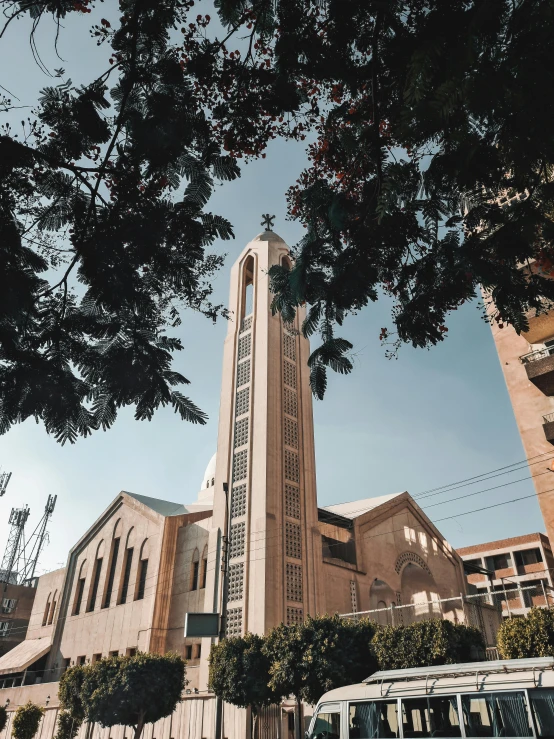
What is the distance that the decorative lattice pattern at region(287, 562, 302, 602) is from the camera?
30117 mm

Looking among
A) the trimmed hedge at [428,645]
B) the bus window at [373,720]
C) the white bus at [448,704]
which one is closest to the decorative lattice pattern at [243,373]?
the trimmed hedge at [428,645]

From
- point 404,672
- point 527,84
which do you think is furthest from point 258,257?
point 527,84

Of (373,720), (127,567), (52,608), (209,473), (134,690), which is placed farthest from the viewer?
(209,473)

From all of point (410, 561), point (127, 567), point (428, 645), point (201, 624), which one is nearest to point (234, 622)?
point (201, 624)

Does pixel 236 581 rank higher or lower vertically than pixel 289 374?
lower

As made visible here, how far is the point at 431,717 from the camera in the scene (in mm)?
11664

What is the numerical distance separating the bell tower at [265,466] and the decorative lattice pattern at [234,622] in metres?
0.05

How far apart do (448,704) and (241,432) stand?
25559 mm

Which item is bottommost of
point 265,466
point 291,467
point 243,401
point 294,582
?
point 294,582

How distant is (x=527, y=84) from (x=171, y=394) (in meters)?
4.32

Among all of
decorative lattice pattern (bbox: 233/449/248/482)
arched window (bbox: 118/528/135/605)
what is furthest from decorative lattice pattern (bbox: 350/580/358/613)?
arched window (bbox: 118/528/135/605)

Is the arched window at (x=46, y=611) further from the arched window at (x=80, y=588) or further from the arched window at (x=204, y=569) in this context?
the arched window at (x=204, y=569)

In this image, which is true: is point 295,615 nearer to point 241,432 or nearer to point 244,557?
point 244,557

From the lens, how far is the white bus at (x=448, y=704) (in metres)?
10.3
